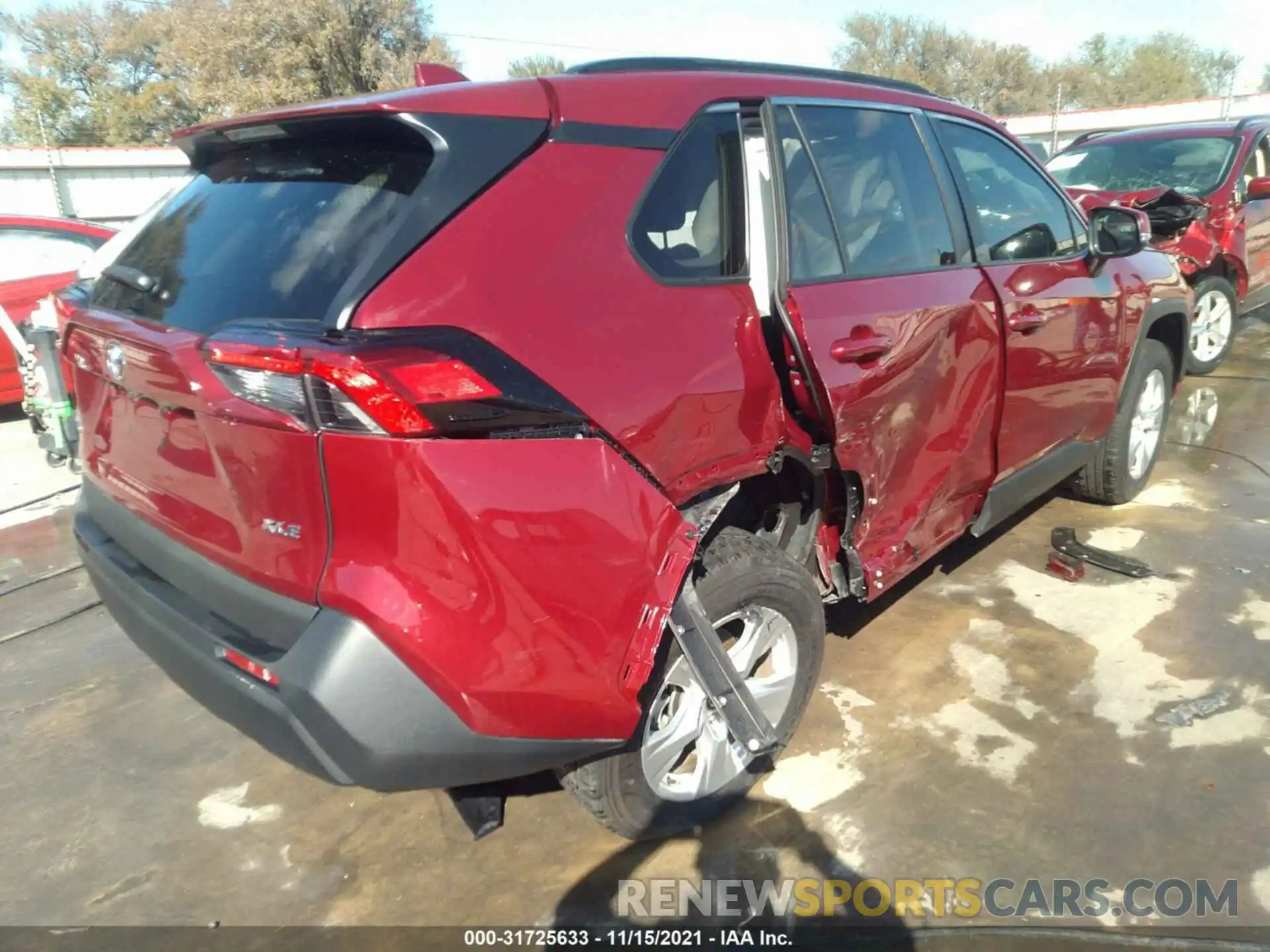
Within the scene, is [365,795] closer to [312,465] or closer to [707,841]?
[707,841]

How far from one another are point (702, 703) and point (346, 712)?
1.09 m

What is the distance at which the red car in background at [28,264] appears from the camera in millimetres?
6770

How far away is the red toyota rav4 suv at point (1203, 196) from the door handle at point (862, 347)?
4.50 meters

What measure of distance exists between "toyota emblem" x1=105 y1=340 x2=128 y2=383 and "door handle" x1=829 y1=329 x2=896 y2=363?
1.73 m

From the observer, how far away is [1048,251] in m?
3.57

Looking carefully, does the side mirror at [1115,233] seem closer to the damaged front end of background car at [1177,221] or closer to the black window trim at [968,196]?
the black window trim at [968,196]

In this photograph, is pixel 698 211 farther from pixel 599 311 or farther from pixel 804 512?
pixel 804 512

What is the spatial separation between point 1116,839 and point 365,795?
2.11 m

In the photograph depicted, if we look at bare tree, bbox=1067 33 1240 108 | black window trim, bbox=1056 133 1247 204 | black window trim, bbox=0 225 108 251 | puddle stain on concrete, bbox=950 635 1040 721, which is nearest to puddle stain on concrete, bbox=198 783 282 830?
puddle stain on concrete, bbox=950 635 1040 721

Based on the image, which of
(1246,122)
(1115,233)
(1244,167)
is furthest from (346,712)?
(1246,122)

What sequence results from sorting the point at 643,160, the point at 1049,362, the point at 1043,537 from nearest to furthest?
the point at 643,160 < the point at 1049,362 < the point at 1043,537

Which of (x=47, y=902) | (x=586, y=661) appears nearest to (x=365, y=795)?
(x=47, y=902)

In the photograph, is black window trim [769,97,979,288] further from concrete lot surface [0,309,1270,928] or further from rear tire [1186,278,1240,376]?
rear tire [1186,278,1240,376]

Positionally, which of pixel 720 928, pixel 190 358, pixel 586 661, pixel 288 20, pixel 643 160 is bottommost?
pixel 720 928
